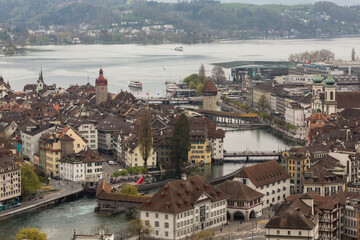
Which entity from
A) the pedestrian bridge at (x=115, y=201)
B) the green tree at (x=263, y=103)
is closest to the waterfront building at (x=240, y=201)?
the pedestrian bridge at (x=115, y=201)

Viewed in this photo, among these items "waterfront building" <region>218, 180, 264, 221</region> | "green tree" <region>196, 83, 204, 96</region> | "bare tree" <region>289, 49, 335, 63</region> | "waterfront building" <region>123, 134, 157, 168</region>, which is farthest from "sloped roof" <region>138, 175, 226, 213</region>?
"bare tree" <region>289, 49, 335, 63</region>

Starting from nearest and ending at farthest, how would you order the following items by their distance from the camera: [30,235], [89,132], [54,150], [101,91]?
[30,235] < [54,150] < [89,132] < [101,91]

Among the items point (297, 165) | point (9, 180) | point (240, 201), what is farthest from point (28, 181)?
point (297, 165)

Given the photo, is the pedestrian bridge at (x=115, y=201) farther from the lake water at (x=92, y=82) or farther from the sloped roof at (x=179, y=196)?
the sloped roof at (x=179, y=196)

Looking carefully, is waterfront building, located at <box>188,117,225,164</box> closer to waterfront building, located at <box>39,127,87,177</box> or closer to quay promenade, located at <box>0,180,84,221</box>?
waterfront building, located at <box>39,127,87,177</box>

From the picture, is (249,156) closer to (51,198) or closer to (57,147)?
(57,147)
